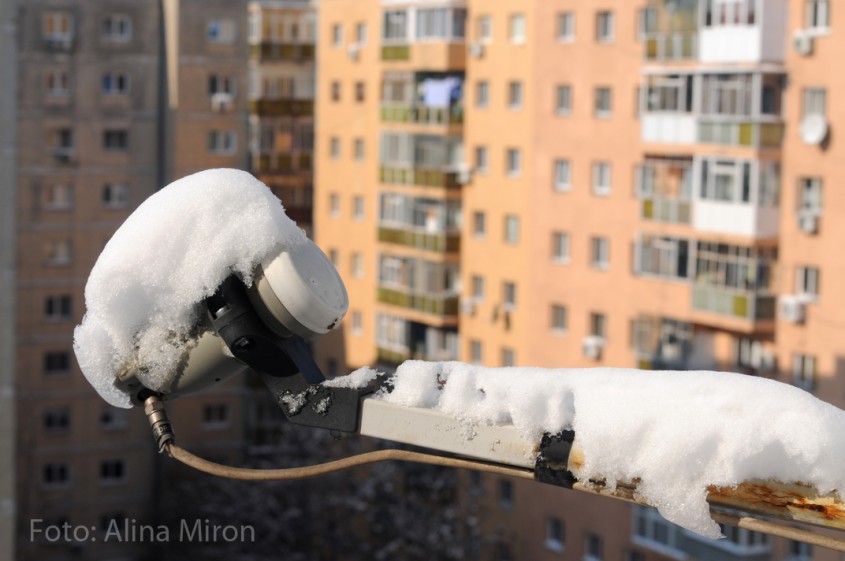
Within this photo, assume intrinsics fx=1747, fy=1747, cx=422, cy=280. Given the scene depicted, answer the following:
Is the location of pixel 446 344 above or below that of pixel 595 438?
below

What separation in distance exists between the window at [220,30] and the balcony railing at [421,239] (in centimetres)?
544

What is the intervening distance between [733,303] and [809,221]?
1829 mm

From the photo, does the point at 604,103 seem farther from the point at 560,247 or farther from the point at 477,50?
the point at 477,50

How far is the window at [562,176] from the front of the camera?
2833cm

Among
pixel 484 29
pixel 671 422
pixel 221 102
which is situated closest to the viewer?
pixel 671 422

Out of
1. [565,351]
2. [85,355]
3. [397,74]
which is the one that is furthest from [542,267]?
[85,355]

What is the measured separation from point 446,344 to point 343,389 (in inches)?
1198

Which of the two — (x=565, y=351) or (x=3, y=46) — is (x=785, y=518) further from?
(x=565, y=351)

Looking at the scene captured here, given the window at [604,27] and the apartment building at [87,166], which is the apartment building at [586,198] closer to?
the window at [604,27]

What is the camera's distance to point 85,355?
2.84 meters

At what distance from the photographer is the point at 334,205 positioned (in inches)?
1407

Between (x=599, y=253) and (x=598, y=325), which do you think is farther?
(x=598, y=325)

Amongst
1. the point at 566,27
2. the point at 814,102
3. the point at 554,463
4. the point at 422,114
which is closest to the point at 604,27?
the point at 566,27

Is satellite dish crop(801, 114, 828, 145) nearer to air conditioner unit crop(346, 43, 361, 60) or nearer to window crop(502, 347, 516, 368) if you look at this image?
window crop(502, 347, 516, 368)
